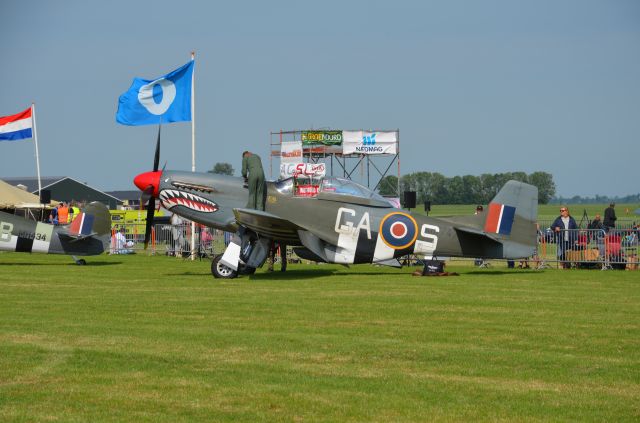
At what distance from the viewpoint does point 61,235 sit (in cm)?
2259

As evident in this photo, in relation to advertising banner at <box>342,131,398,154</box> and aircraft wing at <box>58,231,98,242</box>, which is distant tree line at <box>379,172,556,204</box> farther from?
aircraft wing at <box>58,231,98,242</box>

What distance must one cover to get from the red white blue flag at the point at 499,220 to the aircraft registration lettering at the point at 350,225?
2.34 metres

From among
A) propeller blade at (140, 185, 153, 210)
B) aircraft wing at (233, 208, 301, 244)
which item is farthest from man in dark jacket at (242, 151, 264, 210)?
propeller blade at (140, 185, 153, 210)

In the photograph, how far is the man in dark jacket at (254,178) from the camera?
18.2 m

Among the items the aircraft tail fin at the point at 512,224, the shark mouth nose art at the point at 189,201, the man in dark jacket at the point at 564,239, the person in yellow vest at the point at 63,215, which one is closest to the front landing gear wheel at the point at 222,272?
the shark mouth nose art at the point at 189,201

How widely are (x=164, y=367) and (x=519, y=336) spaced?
12.9 feet

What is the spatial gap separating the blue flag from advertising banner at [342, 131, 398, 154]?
27.6m

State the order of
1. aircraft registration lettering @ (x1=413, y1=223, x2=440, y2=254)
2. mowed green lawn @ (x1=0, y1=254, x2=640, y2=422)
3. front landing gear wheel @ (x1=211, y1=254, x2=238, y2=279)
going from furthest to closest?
aircraft registration lettering @ (x1=413, y1=223, x2=440, y2=254) < front landing gear wheel @ (x1=211, y1=254, x2=238, y2=279) < mowed green lawn @ (x1=0, y1=254, x2=640, y2=422)

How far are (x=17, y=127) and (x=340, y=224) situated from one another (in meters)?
19.1

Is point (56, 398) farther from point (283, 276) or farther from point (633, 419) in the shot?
point (283, 276)

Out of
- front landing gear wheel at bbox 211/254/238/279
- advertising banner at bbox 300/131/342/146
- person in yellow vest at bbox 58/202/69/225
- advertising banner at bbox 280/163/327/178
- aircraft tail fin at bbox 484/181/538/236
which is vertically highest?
advertising banner at bbox 300/131/342/146

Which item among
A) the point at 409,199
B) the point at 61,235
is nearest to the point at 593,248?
the point at 409,199

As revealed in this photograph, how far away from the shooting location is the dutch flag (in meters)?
33.3

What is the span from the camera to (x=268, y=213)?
18.2 metres
